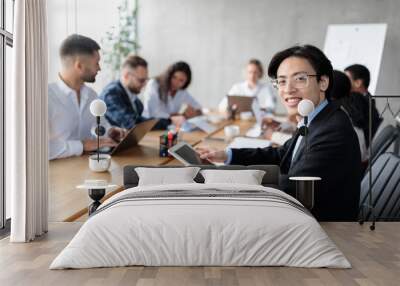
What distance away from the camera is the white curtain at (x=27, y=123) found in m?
4.16

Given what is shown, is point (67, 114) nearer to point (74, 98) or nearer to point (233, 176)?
point (74, 98)

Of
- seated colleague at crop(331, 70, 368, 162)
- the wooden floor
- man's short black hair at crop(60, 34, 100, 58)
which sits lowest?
the wooden floor

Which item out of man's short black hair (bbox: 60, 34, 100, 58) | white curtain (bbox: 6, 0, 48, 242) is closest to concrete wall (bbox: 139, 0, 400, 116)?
man's short black hair (bbox: 60, 34, 100, 58)

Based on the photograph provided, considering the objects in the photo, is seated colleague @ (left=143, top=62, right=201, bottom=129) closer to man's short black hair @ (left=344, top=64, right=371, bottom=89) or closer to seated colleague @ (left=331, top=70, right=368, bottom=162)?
man's short black hair @ (left=344, top=64, right=371, bottom=89)

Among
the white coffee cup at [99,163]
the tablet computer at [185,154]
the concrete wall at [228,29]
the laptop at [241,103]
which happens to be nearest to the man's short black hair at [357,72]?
the laptop at [241,103]

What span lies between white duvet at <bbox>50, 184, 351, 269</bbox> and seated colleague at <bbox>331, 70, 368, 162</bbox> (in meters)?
2.01

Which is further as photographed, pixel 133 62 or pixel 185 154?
pixel 133 62

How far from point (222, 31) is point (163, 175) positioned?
6251 millimetres

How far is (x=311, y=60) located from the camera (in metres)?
5.29

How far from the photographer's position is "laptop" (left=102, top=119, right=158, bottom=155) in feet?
17.0

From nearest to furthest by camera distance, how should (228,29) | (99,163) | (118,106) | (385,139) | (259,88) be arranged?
(99,163)
(385,139)
(118,106)
(259,88)
(228,29)

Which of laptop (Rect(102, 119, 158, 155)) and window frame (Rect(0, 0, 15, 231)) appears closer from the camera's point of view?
window frame (Rect(0, 0, 15, 231))

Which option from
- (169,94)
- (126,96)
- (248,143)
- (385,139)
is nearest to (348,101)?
(385,139)

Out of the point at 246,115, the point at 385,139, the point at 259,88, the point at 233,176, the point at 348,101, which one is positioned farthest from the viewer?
the point at 259,88
